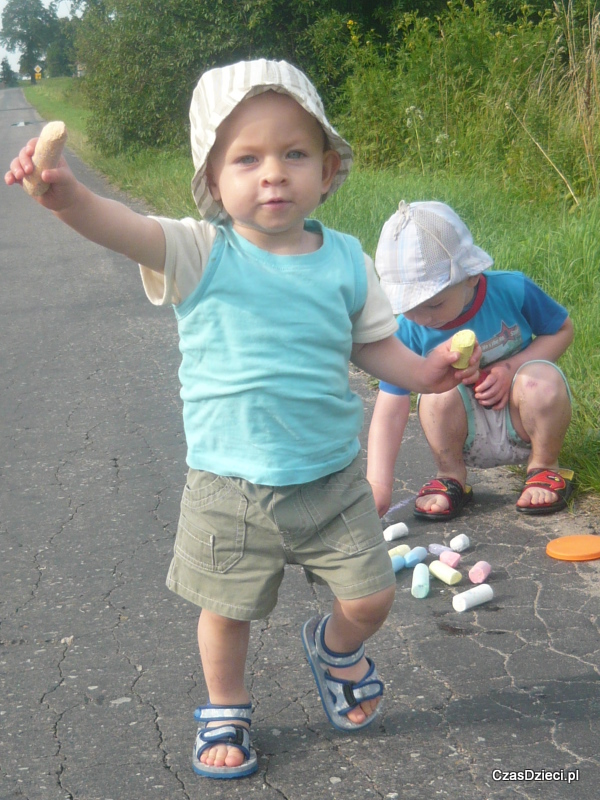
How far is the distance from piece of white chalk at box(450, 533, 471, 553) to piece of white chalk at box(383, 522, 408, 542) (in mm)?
204

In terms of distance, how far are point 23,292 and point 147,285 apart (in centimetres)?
639

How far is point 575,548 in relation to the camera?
10.6 feet

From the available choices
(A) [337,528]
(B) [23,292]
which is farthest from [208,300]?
(B) [23,292]

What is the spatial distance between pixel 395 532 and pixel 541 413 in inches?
27.4

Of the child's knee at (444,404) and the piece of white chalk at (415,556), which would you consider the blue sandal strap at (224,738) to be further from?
the child's knee at (444,404)

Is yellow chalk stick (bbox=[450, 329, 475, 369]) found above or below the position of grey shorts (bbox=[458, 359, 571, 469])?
above

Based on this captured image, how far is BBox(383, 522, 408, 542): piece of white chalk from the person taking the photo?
3.49m

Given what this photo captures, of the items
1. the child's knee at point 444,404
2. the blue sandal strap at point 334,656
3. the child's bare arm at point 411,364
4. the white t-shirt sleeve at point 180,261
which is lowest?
the blue sandal strap at point 334,656

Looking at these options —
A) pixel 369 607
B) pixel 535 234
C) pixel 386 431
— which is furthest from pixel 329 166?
pixel 535 234

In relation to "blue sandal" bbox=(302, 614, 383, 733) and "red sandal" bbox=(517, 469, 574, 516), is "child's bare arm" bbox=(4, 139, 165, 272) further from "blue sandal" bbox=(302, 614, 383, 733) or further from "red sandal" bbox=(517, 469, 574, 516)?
"red sandal" bbox=(517, 469, 574, 516)

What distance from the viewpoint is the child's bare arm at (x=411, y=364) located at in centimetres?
242

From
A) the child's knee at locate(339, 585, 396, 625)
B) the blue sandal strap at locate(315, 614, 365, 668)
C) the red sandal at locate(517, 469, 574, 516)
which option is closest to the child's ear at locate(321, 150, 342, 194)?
the child's knee at locate(339, 585, 396, 625)

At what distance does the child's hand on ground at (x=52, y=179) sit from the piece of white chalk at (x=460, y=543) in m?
1.94

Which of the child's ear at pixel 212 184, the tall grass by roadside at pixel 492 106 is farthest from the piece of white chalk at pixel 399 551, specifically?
the tall grass by roadside at pixel 492 106
